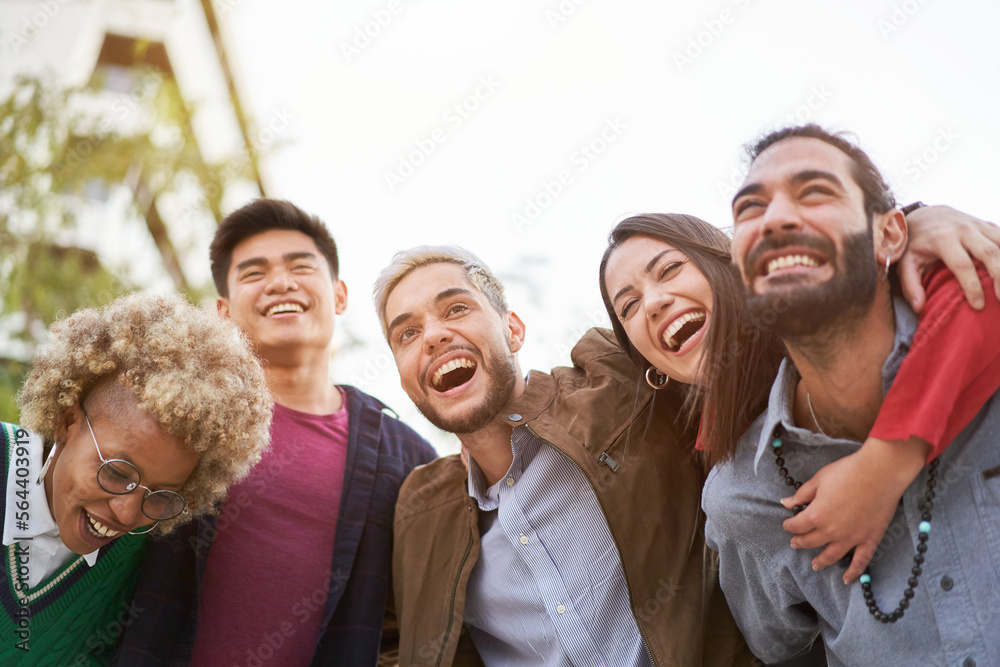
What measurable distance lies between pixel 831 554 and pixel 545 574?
1224 mm

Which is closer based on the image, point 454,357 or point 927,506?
point 927,506

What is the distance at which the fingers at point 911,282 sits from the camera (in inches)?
92.3

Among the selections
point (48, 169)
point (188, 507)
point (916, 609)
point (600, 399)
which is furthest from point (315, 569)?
point (48, 169)

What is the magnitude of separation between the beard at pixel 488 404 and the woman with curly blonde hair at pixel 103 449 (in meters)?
0.83

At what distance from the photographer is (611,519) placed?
315 centimetres

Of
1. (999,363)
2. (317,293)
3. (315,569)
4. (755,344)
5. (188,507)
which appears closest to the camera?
(999,363)

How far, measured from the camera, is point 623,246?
337cm

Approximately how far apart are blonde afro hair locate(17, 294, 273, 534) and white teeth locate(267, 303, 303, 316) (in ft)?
3.68

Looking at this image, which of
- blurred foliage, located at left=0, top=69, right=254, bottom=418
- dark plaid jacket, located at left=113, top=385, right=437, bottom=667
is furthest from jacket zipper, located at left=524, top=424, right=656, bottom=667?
blurred foliage, located at left=0, top=69, right=254, bottom=418

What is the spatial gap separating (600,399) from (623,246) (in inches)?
26.2

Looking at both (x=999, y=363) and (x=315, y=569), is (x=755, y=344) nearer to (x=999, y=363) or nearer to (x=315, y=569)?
(x=999, y=363)

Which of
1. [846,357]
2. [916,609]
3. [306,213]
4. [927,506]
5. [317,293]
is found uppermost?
[306,213]

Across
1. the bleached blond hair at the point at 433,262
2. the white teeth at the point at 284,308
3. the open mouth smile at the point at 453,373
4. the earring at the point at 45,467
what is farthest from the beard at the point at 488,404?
the earring at the point at 45,467

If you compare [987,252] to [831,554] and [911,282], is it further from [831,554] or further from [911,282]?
[831,554]
